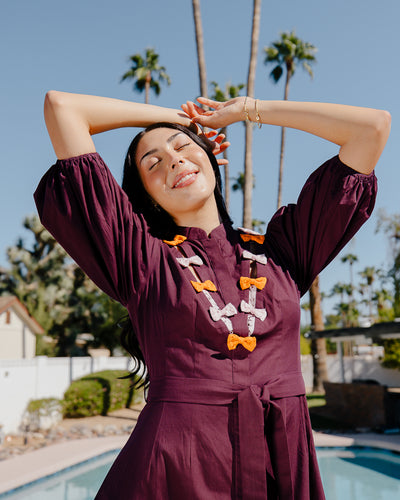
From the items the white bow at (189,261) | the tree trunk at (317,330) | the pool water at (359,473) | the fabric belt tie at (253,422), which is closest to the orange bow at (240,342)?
the fabric belt tie at (253,422)

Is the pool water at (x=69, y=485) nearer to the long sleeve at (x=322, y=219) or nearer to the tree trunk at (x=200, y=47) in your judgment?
the long sleeve at (x=322, y=219)

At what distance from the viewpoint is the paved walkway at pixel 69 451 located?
912cm

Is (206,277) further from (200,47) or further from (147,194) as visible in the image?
(200,47)

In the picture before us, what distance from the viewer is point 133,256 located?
5.45 ft

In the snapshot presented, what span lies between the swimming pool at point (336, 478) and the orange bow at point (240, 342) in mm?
8426

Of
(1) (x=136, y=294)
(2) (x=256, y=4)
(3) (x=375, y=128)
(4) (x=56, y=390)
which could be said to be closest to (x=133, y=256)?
(1) (x=136, y=294)

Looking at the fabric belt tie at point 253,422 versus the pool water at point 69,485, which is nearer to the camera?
the fabric belt tie at point 253,422

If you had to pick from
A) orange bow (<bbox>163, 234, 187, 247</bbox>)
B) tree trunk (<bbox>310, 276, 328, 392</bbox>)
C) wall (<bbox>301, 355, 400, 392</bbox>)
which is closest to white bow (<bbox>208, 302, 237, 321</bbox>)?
orange bow (<bbox>163, 234, 187, 247</bbox>)

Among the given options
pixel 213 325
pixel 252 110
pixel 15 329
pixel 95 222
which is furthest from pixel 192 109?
pixel 15 329

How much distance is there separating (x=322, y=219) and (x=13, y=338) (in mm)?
24660

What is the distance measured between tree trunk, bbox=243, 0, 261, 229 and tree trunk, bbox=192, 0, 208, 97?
1.16m

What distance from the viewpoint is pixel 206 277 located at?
1.67 meters

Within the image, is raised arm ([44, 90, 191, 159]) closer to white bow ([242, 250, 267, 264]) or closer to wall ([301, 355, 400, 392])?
white bow ([242, 250, 267, 264])

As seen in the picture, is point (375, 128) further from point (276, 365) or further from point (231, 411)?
point (231, 411)
